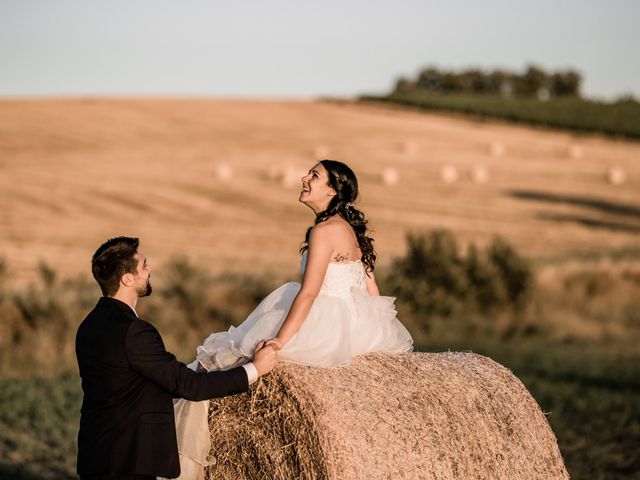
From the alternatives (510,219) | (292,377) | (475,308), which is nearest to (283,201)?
(510,219)

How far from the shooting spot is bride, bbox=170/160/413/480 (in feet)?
16.4

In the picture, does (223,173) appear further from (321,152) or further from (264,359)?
(264,359)

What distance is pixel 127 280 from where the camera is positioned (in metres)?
4.48

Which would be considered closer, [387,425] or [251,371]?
[251,371]

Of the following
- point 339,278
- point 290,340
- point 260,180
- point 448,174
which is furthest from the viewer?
point 448,174

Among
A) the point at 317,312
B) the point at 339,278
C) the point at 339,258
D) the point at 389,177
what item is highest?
the point at 339,258

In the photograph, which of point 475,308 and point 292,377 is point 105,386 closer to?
point 292,377

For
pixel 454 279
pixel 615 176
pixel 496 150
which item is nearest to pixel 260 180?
pixel 496 150

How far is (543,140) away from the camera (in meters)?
39.7

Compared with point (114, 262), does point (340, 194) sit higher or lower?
higher

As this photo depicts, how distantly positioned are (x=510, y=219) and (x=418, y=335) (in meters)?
11.2

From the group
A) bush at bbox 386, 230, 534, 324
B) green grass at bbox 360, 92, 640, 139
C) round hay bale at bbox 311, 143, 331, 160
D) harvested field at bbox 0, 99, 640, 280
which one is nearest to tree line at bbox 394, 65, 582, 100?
green grass at bbox 360, 92, 640, 139

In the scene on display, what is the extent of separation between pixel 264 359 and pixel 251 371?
0.33 ft

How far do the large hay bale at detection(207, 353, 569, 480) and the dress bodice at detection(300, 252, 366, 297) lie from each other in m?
0.42
